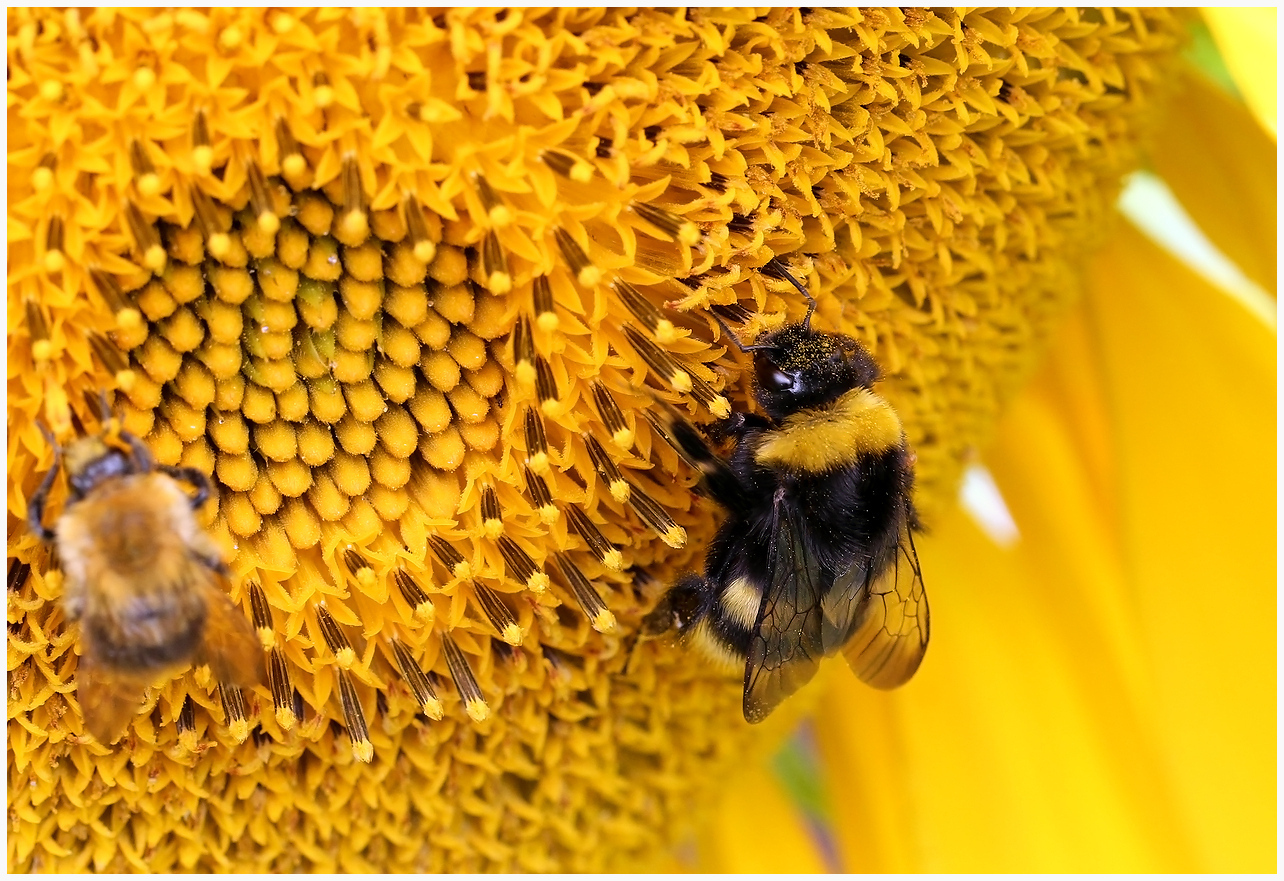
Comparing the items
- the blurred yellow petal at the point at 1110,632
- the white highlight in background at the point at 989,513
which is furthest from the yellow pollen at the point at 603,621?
the white highlight in background at the point at 989,513

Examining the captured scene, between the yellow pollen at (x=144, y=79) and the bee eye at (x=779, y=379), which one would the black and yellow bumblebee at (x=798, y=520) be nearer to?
the bee eye at (x=779, y=379)

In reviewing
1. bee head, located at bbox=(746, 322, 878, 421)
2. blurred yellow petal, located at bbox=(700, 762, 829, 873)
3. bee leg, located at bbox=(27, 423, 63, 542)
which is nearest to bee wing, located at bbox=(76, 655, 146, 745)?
bee leg, located at bbox=(27, 423, 63, 542)

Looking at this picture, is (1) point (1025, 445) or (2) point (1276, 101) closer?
(2) point (1276, 101)

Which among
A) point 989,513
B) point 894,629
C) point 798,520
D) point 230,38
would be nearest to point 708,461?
point 798,520

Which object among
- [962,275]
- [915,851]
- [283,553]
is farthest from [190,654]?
[915,851]

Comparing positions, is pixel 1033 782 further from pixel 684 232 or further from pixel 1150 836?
pixel 684 232

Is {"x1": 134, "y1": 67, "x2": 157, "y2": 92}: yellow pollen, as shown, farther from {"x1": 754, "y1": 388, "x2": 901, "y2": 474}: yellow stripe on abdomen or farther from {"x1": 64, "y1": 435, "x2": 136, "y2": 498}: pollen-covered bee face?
{"x1": 754, "y1": 388, "x2": 901, "y2": 474}: yellow stripe on abdomen
